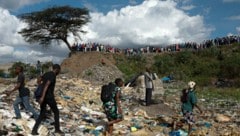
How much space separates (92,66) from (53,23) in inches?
286

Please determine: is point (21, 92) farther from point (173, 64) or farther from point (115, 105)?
point (173, 64)

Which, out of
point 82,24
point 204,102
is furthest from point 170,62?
point 204,102

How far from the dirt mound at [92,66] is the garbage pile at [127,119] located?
12190 mm

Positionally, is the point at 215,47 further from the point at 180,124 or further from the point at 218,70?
the point at 180,124

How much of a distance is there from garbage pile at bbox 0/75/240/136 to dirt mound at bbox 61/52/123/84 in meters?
12.2

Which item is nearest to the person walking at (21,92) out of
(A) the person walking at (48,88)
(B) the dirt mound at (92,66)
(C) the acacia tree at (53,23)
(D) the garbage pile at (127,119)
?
(D) the garbage pile at (127,119)

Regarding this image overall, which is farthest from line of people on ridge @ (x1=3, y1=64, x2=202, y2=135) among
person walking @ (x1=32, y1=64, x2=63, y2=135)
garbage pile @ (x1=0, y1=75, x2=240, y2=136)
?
garbage pile @ (x1=0, y1=75, x2=240, y2=136)

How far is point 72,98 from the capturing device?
14562 millimetres

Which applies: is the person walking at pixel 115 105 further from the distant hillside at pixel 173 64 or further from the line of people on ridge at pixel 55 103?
the distant hillside at pixel 173 64

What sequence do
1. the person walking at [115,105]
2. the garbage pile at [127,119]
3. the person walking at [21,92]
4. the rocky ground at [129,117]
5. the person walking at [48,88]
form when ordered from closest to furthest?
the person walking at [48,88]
the person walking at [115,105]
the person walking at [21,92]
the garbage pile at [127,119]
the rocky ground at [129,117]

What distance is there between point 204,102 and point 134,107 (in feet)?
12.4

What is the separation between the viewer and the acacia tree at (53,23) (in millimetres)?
35406

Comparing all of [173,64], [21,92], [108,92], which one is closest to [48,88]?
[108,92]

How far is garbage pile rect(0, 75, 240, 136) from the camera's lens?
9255mm
